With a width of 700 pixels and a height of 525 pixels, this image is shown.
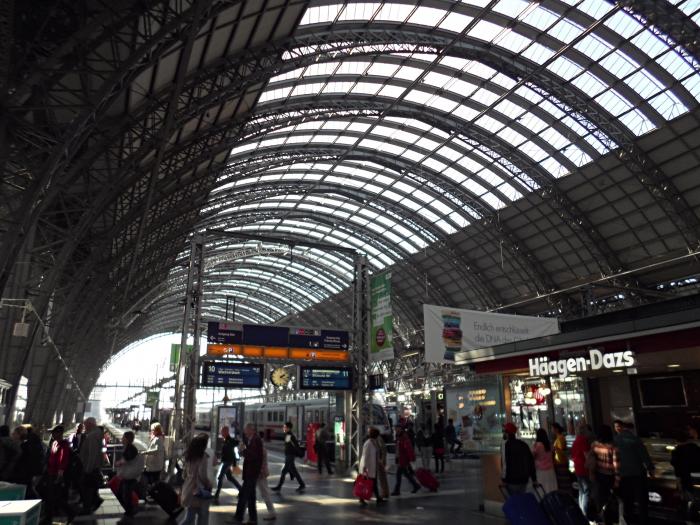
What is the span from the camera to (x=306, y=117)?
27516mm

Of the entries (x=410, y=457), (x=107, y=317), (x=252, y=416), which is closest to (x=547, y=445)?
(x=410, y=457)

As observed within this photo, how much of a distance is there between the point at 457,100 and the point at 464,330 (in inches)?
604

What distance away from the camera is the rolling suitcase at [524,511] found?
18.0 ft

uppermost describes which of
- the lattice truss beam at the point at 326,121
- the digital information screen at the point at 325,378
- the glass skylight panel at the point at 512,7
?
the glass skylight panel at the point at 512,7

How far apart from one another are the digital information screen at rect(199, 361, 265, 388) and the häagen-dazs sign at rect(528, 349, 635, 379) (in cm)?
1173

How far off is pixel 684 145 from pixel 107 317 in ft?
118

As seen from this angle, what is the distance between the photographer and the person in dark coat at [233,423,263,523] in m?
10.5

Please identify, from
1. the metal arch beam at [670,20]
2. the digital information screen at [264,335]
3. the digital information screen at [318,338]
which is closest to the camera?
the digital information screen at [264,335]

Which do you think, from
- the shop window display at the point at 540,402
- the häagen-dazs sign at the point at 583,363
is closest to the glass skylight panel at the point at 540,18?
the shop window display at the point at 540,402

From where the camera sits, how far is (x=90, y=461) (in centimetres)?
1099

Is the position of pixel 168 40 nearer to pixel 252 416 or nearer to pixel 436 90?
pixel 436 90

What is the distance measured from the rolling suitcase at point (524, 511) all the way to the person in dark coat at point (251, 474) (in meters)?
6.29

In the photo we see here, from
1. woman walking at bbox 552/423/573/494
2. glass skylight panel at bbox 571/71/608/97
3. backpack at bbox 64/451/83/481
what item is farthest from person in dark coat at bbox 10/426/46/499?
glass skylight panel at bbox 571/71/608/97

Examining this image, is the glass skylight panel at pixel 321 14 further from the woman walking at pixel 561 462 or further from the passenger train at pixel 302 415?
the passenger train at pixel 302 415
